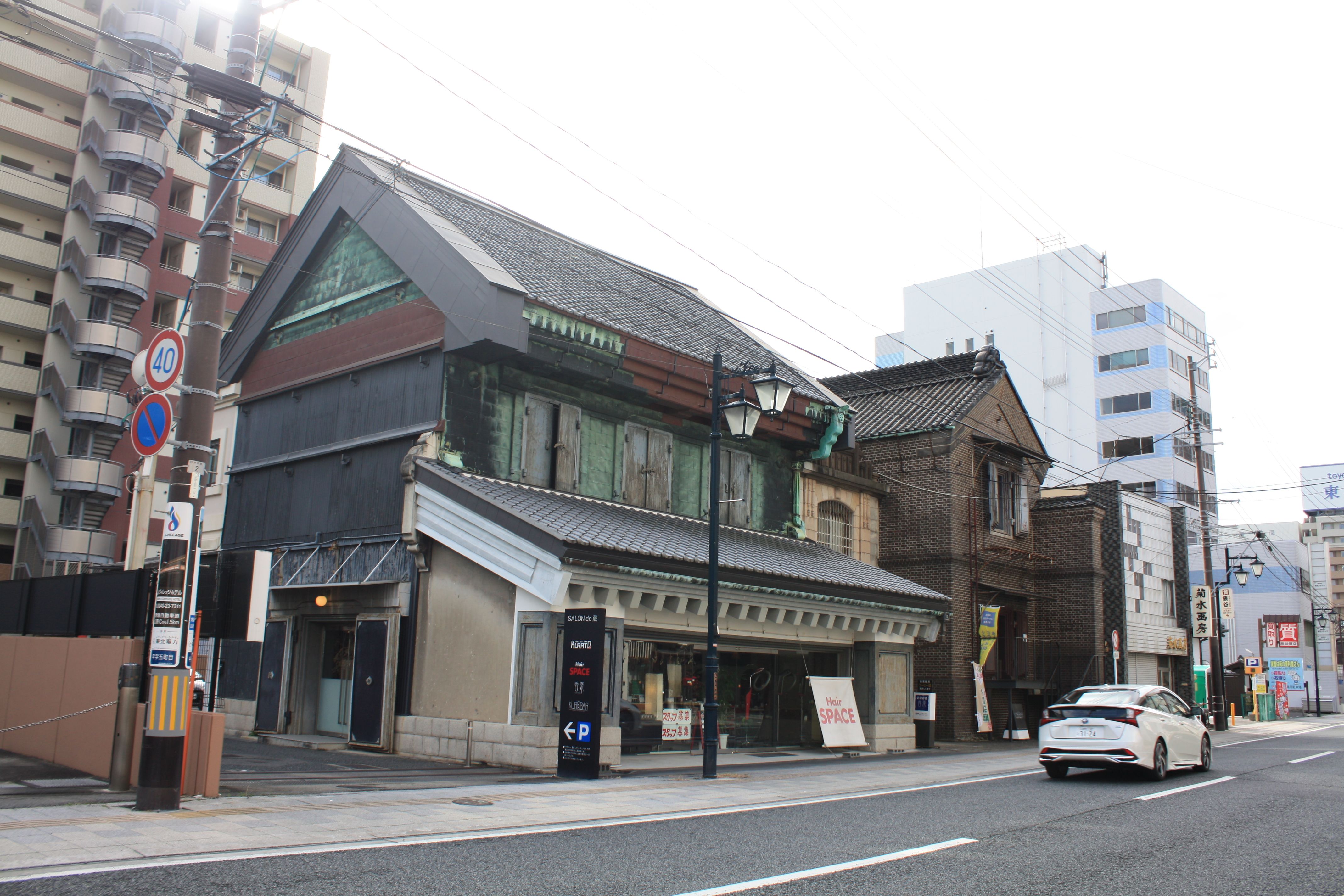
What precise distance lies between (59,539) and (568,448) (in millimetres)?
31621

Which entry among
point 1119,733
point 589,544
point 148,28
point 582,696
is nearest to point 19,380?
point 148,28

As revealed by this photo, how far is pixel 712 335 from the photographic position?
2455 cm

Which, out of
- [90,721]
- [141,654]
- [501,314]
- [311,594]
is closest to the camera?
[141,654]

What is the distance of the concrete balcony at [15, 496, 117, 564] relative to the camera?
39.8 meters

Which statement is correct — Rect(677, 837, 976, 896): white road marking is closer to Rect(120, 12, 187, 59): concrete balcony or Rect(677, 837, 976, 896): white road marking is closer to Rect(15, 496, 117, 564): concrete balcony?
Rect(15, 496, 117, 564): concrete balcony

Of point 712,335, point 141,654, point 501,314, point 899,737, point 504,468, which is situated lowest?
point 899,737

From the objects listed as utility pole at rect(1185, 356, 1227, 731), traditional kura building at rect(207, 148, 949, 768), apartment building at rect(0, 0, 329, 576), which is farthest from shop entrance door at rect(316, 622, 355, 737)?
utility pole at rect(1185, 356, 1227, 731)

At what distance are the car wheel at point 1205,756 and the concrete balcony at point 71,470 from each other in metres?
41.4

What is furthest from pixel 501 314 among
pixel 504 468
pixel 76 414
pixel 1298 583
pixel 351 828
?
pixel 1298 583

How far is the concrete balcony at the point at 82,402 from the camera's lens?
41000 millimetres

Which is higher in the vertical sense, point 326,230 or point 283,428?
point 326,230

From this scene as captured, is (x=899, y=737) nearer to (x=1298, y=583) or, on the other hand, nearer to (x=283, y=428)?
(x=283, y=428)

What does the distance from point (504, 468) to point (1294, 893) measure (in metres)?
13.7

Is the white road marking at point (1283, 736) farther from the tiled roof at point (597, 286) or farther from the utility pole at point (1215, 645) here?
the tiled roof at point (597, 286)
